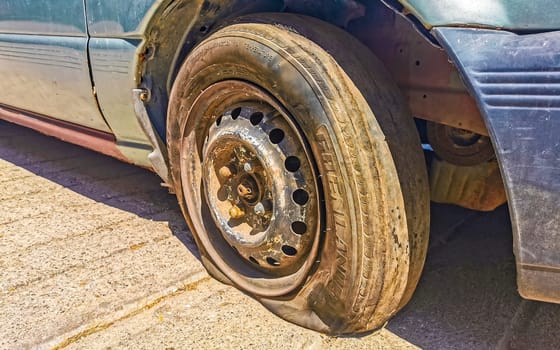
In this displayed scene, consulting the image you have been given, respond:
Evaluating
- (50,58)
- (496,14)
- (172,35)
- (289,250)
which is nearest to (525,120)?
(496,14)

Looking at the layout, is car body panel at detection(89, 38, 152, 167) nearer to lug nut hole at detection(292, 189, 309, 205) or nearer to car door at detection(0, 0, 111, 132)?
car door at detection(0, 0, 111, 132)

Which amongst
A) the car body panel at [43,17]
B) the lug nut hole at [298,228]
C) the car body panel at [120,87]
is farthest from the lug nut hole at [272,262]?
the car body panel at [43,17]

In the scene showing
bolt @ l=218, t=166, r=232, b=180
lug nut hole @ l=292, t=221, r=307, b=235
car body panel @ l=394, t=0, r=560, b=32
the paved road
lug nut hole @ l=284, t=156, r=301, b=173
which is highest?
car body panel @ l=394, t=0, r=560, b=32

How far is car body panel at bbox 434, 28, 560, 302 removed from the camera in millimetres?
1104

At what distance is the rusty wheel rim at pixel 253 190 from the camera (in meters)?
1.59

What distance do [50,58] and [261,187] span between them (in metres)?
1.39

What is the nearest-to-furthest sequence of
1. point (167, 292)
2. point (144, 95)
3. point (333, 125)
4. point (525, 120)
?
point (525, 120) < point (333, 125) < point (167, 292) < point (144, 95)

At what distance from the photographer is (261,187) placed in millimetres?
1731

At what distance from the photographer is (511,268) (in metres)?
2.03

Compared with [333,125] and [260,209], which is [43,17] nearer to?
[260,209]

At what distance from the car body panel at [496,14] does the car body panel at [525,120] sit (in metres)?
0.03

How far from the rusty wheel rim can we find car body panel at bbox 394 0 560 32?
0.53 m

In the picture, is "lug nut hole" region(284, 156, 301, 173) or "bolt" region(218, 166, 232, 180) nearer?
"lug nut hole" region(284, 156, 301, 173)

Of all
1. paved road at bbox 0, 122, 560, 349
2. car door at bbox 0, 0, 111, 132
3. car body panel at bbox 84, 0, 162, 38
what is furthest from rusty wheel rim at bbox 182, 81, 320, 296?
car door at bbox 0, 0, 111, 132
